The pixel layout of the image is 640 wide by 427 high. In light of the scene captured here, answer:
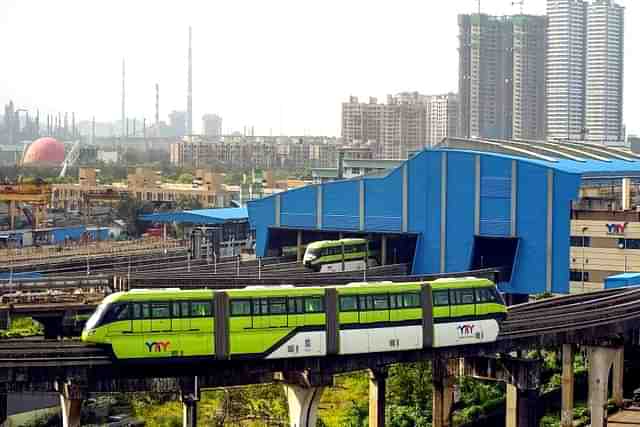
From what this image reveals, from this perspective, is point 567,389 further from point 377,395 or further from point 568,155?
point 568,155

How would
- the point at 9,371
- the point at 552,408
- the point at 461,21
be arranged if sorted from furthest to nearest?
the point at 461,21 < the point at 552,408 < the point at 9,371

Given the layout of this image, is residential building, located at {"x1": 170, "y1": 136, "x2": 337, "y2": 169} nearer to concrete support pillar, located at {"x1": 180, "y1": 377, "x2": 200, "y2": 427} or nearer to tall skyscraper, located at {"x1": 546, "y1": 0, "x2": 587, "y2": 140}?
tall skyscraper, located at {"x1": 546, "y1": 0, "x2": 587, "y2": 140}

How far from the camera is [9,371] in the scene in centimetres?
1641

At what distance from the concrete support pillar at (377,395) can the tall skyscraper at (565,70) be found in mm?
91699

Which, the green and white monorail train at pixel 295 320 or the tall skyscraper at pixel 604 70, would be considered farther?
Result: the tall skyscraper at pixel 604 70

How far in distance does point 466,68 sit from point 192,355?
3678 inches

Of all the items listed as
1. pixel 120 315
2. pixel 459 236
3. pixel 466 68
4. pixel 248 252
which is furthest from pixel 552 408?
pixel 466 68

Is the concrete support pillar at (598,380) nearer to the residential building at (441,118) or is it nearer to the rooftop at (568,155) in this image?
the rooftop at (568,155)

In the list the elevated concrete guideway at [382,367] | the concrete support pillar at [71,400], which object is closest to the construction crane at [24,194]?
the elevated concrete guideway at [382,367]

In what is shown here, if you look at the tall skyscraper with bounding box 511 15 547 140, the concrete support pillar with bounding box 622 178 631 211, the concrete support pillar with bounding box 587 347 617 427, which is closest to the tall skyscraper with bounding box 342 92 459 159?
the tall skyscraper with bounding box 511 15 547 140

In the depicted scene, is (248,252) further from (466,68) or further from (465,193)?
(466,68)

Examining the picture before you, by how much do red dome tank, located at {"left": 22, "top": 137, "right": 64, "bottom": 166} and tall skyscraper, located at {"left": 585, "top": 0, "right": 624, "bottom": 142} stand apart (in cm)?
5164

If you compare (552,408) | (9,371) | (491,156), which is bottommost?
(552,408)

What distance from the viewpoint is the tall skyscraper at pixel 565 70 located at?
11256 cm
